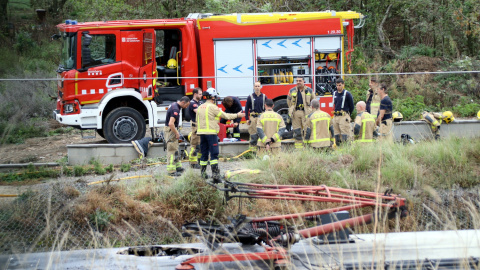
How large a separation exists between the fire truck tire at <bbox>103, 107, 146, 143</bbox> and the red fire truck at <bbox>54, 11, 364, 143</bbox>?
24mm

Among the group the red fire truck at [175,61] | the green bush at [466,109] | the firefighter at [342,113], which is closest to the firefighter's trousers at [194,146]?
the red fire truck at [175,61]

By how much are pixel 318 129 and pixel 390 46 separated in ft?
38.0

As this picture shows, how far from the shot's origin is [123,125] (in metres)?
12.8

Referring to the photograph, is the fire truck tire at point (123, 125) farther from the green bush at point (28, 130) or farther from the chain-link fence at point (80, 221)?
the chain-link fence at point (80, 221)

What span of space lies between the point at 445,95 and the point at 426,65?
1.93 m

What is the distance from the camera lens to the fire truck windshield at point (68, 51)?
12508mm

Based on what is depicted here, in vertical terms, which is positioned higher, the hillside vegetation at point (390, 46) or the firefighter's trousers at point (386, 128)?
the hillside vegetation at point (390, 46)

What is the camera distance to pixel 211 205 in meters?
8.07

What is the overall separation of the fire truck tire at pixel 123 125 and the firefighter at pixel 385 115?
18.4 feet

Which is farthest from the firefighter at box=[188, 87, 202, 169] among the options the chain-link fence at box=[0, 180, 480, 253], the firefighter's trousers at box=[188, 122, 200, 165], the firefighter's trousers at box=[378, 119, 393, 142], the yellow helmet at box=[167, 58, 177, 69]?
the firefighter's trousers at box=[378, 119, 393, 142]

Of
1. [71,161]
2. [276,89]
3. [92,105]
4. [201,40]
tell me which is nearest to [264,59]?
[276,89]

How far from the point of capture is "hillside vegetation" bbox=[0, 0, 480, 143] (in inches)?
616

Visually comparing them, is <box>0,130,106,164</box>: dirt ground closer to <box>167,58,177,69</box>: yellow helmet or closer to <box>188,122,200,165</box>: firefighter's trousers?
<box>167,58,177,69</box>: yellow helmet

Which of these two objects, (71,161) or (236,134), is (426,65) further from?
(71,161)
